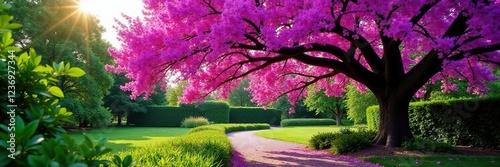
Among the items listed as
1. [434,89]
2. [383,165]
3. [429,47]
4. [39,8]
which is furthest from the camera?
[434,89]

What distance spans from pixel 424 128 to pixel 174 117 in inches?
1174

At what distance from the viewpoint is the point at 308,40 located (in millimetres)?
8984

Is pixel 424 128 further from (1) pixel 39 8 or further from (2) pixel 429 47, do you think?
(1) pixel 39 8

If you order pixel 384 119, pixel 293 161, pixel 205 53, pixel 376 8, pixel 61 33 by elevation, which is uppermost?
pixel 61 33

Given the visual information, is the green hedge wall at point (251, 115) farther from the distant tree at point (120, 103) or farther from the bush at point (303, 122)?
the distant tree at point (120, 103)

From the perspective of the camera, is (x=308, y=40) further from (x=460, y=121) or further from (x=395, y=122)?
(x=460, y=121)

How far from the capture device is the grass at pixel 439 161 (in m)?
8.98

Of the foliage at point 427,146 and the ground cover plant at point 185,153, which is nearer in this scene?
the ground cover plant at point 185,153

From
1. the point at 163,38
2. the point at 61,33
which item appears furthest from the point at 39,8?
the point at 163,38

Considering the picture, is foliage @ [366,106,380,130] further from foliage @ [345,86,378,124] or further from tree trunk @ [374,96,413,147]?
foliage @ [345,86,378,124]

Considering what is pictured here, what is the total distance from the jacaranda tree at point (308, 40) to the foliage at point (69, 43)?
14520 mm

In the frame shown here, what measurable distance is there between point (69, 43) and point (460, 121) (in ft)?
76.2

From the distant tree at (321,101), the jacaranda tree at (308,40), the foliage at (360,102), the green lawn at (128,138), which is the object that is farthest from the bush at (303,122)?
the jacaranda tree at (308,40)

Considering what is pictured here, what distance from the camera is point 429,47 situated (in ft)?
37.3
